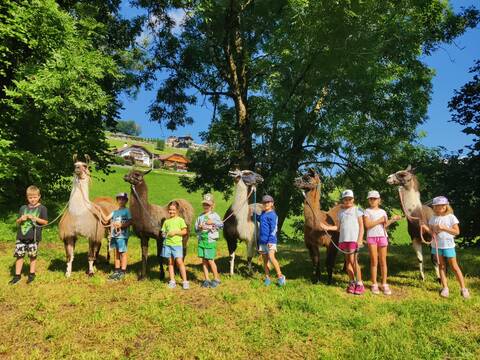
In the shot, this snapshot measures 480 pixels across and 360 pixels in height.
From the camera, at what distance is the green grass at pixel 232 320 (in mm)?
5773

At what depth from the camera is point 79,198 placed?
8680 millimetres

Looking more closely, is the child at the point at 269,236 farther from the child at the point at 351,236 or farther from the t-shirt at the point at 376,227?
the t-shirt at the point at 376,227

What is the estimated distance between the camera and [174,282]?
8.11m

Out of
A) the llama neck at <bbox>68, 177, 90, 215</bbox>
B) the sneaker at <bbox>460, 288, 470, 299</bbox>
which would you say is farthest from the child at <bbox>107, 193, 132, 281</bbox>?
the sneaker at <bbox>460, 288, 470, 299</bbox>

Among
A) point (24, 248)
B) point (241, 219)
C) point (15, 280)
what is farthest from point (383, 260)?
point (15, 280)

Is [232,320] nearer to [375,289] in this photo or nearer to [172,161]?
[375,289]

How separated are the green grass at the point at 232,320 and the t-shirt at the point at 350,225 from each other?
3.78 ft

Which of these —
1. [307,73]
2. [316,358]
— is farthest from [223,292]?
[307,73]

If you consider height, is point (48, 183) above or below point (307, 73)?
below

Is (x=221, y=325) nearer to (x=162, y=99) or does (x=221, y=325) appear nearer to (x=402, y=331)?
(x=402, y=331)

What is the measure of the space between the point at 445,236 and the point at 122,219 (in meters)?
6.78

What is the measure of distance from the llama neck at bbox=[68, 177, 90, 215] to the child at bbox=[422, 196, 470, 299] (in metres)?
7.49

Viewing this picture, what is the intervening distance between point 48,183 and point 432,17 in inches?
702

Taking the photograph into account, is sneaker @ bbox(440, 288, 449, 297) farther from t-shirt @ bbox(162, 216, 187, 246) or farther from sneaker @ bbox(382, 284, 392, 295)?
t-shirt @ bbox(162, 216, 187, 246)
